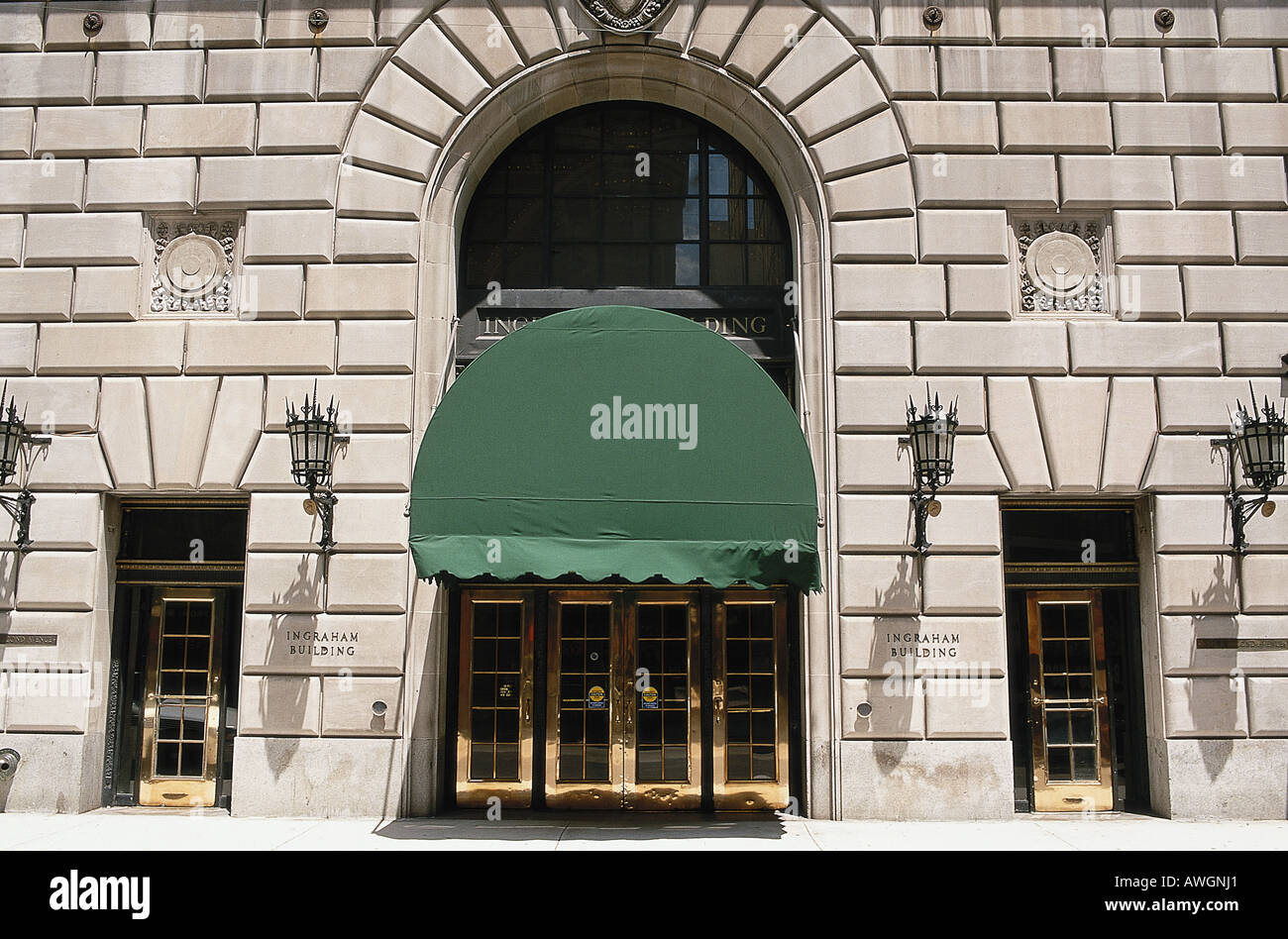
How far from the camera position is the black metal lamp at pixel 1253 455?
35.9ft

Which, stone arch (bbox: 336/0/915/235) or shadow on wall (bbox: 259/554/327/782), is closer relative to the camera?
shadow on wall (bbox: 259/554/327/782)

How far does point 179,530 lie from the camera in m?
12.2

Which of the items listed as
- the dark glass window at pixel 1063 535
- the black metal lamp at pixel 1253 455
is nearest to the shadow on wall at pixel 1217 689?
the black metal lamp at pixel 1253 455

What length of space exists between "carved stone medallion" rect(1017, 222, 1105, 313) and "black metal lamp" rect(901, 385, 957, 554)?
6.56ft

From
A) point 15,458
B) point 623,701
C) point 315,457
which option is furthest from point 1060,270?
point 15,458

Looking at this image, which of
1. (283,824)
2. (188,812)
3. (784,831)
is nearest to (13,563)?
(188,812)

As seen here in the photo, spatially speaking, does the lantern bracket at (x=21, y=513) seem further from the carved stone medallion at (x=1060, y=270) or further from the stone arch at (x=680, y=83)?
the carved stone medallion at (x=1060, y=270)

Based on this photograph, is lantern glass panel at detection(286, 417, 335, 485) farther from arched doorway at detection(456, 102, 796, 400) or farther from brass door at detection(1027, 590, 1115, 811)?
brass door at detection(1027, 590, 1115, 811)

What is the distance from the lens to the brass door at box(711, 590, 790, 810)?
11852 mm

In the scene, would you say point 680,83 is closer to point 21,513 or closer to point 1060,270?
point 1060,270

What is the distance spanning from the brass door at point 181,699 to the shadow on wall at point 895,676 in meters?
8.04

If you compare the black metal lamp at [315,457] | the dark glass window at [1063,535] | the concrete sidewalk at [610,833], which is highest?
the black metal lamp at [315,457]

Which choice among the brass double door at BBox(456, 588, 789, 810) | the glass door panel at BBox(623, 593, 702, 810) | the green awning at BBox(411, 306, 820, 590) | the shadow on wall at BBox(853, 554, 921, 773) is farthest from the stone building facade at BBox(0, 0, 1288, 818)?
the green awning at BBox(411, 306, 820, 590)

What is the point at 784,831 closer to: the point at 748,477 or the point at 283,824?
the point at 748,477
